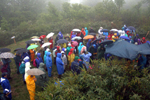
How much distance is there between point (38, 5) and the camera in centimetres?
3284

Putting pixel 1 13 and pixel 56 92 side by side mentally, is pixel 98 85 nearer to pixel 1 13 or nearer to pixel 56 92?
pixel 56 92

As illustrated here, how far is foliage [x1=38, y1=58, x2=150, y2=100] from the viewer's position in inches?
109

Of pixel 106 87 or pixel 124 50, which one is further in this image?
pixel 124 50

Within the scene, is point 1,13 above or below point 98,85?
above

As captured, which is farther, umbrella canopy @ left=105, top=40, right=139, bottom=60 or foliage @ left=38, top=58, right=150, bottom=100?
umbrella canopy @ left=105, top=40, right=139, bottom=60

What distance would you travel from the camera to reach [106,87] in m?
2.98

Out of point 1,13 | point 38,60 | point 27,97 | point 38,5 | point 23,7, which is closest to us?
point 27,97

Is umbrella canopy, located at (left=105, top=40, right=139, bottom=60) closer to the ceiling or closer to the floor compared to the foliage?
closer to the ceiling

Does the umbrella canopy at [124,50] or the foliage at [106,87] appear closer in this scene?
the foliage at [106,87]

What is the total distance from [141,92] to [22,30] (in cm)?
1955

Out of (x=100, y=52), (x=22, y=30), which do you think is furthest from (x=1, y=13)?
(x=100, y=52)

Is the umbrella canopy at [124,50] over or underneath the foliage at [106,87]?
over

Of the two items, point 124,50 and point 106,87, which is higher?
point 124,50

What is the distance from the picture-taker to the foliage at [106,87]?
2767 mm
